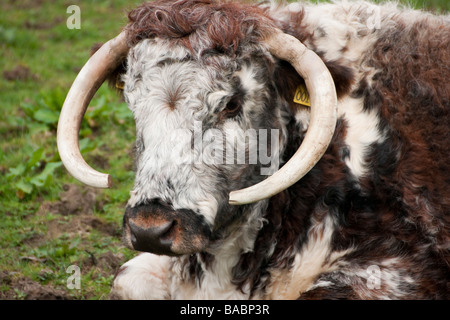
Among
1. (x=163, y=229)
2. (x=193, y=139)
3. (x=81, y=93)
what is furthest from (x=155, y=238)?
(x=81, y=93)

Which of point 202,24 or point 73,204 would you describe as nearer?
point 202,24

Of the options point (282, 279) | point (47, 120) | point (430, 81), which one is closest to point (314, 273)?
point (282, 279)

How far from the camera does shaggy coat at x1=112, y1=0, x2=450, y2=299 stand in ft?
14.5

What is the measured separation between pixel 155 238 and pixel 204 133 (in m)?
0.69

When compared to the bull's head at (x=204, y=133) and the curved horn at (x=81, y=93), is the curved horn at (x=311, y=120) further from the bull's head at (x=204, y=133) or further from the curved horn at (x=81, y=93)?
the curved horn at (x=81, y=93)

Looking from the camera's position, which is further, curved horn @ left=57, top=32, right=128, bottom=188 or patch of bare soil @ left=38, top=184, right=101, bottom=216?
patch of bare soil @ left=38, top=184, right=101, bottom=216

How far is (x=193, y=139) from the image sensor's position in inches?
171

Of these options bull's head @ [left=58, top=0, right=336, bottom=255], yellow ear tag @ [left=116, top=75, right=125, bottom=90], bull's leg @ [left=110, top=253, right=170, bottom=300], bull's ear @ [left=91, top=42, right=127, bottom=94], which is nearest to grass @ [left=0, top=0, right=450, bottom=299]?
bull's leg @ [left=110, top=253, right=170, bottom=300]

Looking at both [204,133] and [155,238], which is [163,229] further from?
[204,133]

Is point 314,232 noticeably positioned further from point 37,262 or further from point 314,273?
point 37,262

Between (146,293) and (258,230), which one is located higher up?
(258,230)

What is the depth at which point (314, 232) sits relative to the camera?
4816 millimetres

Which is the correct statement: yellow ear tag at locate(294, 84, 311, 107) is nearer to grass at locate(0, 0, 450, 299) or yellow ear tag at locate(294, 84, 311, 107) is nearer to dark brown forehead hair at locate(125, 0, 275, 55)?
dark brown forehead hair at locate(125, 0, 275, 55)
